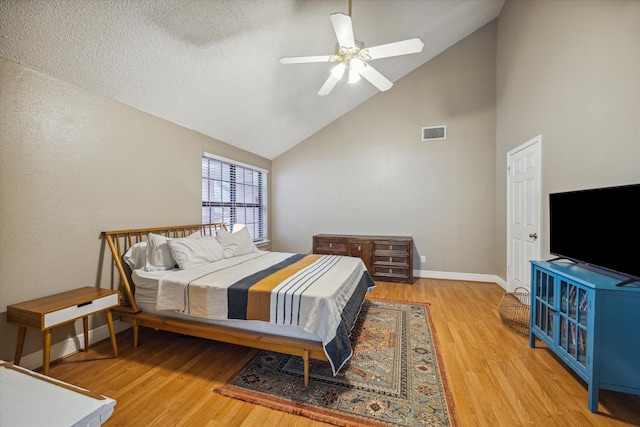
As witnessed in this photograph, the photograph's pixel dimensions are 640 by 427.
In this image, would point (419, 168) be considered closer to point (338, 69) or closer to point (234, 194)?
point (338, 69)

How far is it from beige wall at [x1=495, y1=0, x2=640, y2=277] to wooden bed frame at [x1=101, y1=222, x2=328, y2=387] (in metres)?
2.57

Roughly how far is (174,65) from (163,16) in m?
0.48

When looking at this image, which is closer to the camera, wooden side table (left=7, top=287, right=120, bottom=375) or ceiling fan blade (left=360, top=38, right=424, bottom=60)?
wooden side table (left=7, top=287, right=120, bottom=375)

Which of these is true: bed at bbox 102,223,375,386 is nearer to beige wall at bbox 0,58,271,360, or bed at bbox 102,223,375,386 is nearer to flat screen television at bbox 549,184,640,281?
beige wall at bbox 0,58,271,360

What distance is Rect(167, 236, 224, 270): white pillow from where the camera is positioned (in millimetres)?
2607

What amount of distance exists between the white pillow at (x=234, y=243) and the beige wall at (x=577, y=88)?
345cm

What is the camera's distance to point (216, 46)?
249 cm

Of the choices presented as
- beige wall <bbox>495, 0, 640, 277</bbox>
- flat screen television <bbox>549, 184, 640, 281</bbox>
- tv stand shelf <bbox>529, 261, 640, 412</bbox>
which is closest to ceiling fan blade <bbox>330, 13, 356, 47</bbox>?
beige wall <bbox>495, 0, 640, 277</bbox>

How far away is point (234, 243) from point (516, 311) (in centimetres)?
341

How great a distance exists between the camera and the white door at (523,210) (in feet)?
9.69

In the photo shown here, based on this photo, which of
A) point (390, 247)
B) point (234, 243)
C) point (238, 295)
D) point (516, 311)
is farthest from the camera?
point (390, 247)

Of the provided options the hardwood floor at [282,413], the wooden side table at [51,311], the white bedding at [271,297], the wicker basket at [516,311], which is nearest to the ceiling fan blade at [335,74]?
the white bedding at [271,297]

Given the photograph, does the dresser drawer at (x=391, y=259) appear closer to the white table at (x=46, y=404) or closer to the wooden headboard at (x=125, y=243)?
the wooden headboard at (x=125, y=243)

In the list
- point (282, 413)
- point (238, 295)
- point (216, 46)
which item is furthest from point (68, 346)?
point (216, 46)
